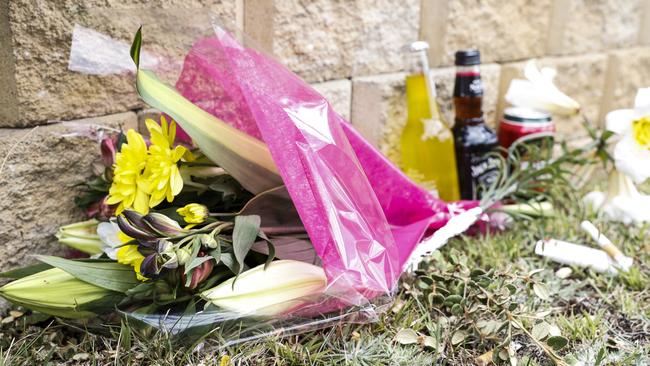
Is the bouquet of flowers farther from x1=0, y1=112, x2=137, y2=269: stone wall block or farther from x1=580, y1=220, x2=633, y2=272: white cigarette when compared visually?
x1=580, y1=220, x2=633, y2=272: white cigarette

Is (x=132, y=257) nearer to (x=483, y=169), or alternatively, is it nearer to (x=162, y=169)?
(x=162, y=169)

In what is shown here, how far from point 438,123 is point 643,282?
571 mm

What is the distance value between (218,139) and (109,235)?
25cm

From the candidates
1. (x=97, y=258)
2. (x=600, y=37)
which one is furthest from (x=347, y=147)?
(x=600, y=37)

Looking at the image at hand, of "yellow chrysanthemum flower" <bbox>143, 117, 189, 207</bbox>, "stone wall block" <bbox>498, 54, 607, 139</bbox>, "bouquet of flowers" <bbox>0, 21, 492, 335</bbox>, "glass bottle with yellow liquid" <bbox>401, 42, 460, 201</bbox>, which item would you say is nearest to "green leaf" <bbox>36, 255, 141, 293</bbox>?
"bouquet of flowers" <bbox>0, 21, 492, 335</bbox>

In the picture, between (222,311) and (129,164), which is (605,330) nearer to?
(222,311)

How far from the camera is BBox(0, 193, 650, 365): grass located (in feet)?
3.28

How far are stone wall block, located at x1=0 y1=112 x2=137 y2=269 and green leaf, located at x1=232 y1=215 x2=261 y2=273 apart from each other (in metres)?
0.38

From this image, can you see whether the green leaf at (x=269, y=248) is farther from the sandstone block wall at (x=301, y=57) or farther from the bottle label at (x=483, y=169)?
the bottle label at (x=483, y=169)

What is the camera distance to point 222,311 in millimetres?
977

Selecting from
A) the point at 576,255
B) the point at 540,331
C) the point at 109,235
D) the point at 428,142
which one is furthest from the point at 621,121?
the point at 109,235

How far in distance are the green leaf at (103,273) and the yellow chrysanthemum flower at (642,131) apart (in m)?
1.04

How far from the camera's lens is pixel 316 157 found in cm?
104

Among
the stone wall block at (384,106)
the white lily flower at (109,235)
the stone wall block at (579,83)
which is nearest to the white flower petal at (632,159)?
the stone wall block at (384,106)
